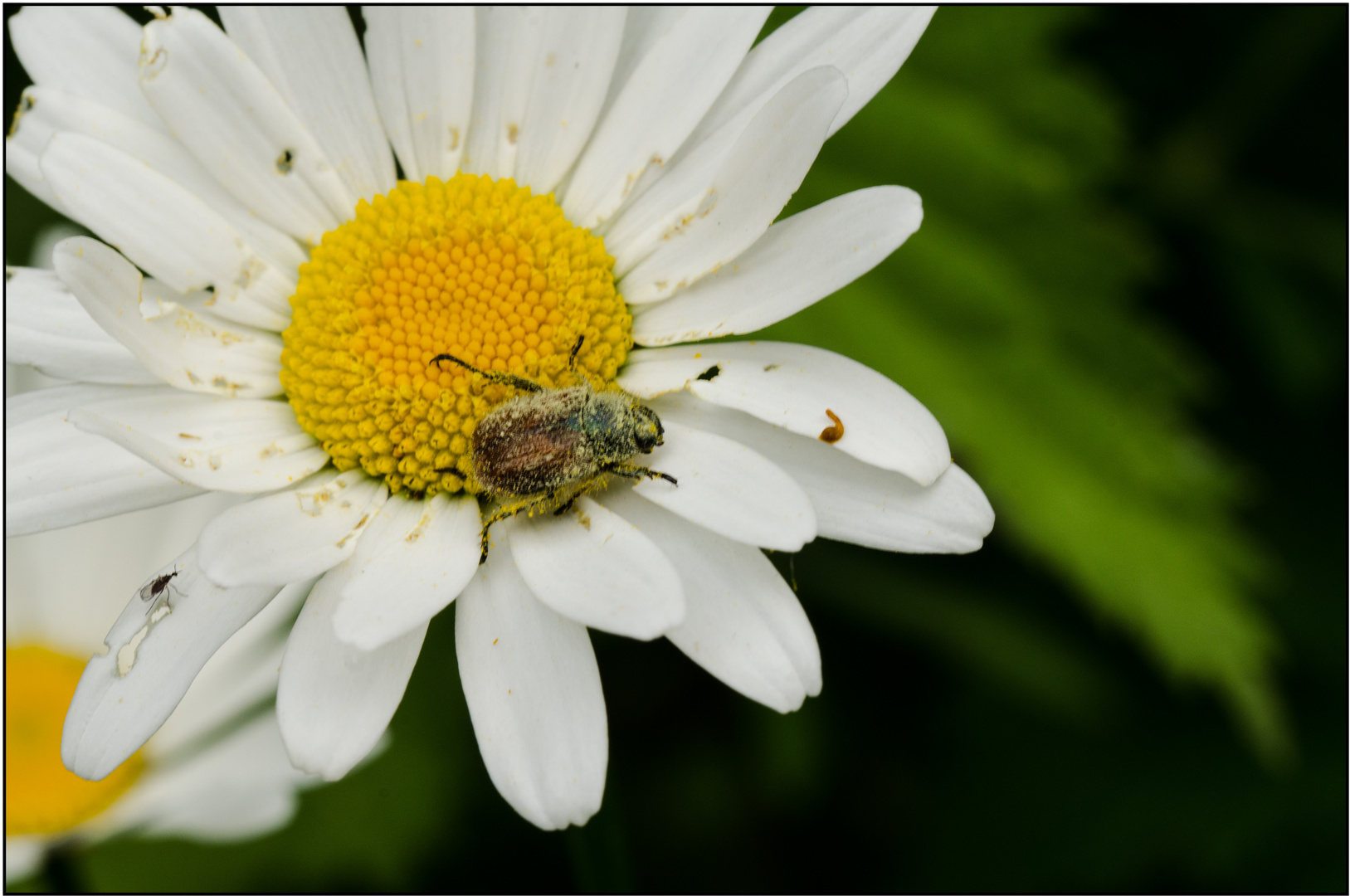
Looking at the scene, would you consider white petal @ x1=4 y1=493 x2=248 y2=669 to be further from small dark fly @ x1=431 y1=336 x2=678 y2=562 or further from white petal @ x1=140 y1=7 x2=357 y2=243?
small dark fly @ x1=431 y1=336 x2=678 y2=562

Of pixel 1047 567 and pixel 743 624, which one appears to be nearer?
pixel 743 624

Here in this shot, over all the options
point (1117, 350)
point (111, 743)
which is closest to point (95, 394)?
point (111, 743)

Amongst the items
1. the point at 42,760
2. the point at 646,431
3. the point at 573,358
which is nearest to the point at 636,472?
the point at 646,431

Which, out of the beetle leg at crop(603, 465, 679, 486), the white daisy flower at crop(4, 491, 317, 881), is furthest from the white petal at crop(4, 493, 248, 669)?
the beetle leg at crop(603, 465, 679, 486)

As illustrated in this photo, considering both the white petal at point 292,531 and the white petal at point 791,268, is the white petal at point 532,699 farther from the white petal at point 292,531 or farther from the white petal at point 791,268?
the white petal at point 791,268

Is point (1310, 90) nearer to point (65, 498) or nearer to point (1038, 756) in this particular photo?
point (1038, 756)

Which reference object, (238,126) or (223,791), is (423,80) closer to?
(238,126)

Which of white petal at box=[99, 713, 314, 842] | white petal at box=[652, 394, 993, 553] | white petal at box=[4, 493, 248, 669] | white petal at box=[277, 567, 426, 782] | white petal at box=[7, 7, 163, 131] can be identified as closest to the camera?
white petal at box=[277, 567, 426, 782]
